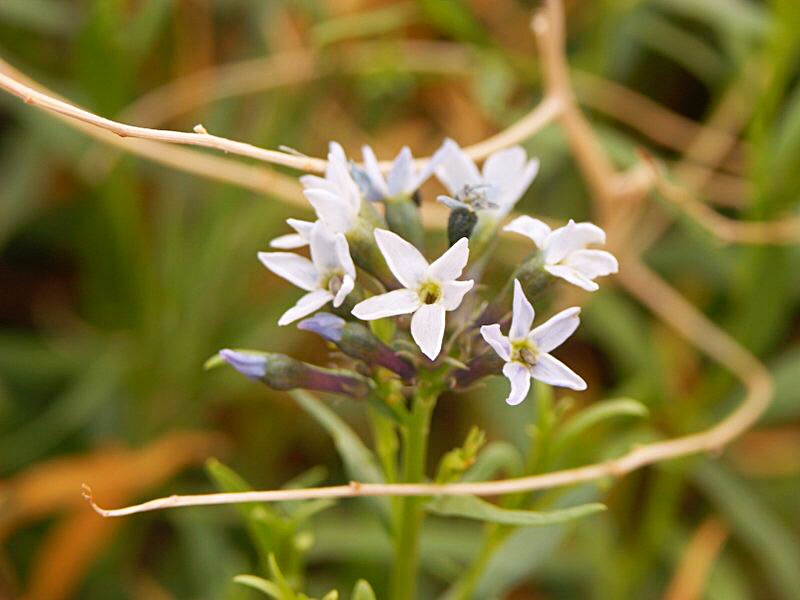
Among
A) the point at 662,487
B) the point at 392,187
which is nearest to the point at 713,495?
the point at 662,487

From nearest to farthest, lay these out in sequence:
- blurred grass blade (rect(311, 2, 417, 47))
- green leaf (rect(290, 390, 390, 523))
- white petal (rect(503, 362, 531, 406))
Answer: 1. white petal (rect(503, 362, 531, 406))
2. green leaf (rect(290, 390, 390, 523))
3. blurred grass blade (rect(311, 2, 417, 47))

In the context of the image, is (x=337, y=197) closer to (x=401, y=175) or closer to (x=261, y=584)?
(x=401, y=175)

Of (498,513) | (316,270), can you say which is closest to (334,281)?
(316,270)

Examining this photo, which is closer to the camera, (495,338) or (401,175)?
(495,338)

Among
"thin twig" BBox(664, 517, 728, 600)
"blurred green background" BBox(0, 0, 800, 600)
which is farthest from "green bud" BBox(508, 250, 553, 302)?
"thin twig" BBox(664, 517, 728, 600)

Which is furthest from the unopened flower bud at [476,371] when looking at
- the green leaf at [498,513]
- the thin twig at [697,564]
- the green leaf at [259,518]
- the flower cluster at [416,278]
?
the thin twig at [697,564]

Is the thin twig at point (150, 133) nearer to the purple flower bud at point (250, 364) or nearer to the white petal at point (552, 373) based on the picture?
the purple flower bud at point (250, 364)

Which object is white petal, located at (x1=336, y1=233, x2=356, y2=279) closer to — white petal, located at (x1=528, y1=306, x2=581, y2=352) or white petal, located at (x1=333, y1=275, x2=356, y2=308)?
white petal, located at (x1=333, y1=275, x2=356, y2=308)
